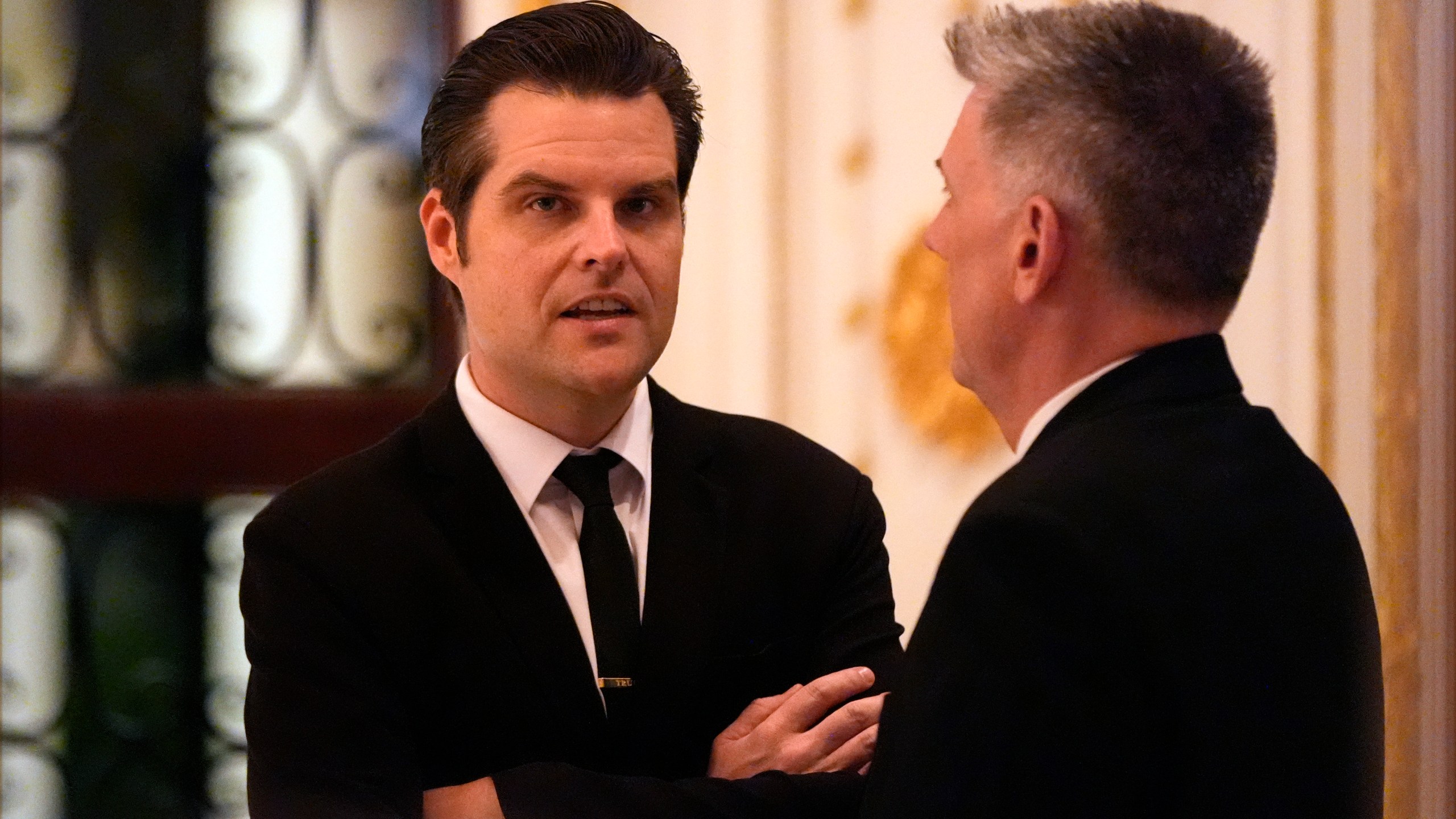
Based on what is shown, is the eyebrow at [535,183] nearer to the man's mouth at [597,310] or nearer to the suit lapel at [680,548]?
the man's mouth at [597,310]

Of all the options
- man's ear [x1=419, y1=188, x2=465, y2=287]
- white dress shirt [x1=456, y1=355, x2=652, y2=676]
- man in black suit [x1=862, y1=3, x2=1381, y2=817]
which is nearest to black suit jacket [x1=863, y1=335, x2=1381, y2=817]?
man in black suit [x1=862, y1=3, x2=1381, y2=817]

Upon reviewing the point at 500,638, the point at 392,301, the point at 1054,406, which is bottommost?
the point at 500,638

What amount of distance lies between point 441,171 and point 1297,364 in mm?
1882

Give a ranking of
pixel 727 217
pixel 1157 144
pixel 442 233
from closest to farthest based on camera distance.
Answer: pixel 1157 144 < pixel 442 233 < pixel 727 217

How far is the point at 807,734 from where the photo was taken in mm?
1624

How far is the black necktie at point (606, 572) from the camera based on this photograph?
1.64 m

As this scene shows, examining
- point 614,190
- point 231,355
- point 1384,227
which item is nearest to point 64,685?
point 231,355

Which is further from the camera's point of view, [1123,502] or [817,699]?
[817,699]

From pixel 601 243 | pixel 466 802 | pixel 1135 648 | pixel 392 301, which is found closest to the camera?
pixel 1135 648

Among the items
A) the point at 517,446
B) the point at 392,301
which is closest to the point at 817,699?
the point at 517,446

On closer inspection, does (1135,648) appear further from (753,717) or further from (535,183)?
(535,183)

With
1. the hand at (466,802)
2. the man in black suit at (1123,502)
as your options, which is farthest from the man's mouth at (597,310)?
the hand at (466,802)

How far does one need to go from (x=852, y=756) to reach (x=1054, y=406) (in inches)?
21.4

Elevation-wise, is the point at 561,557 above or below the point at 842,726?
above
